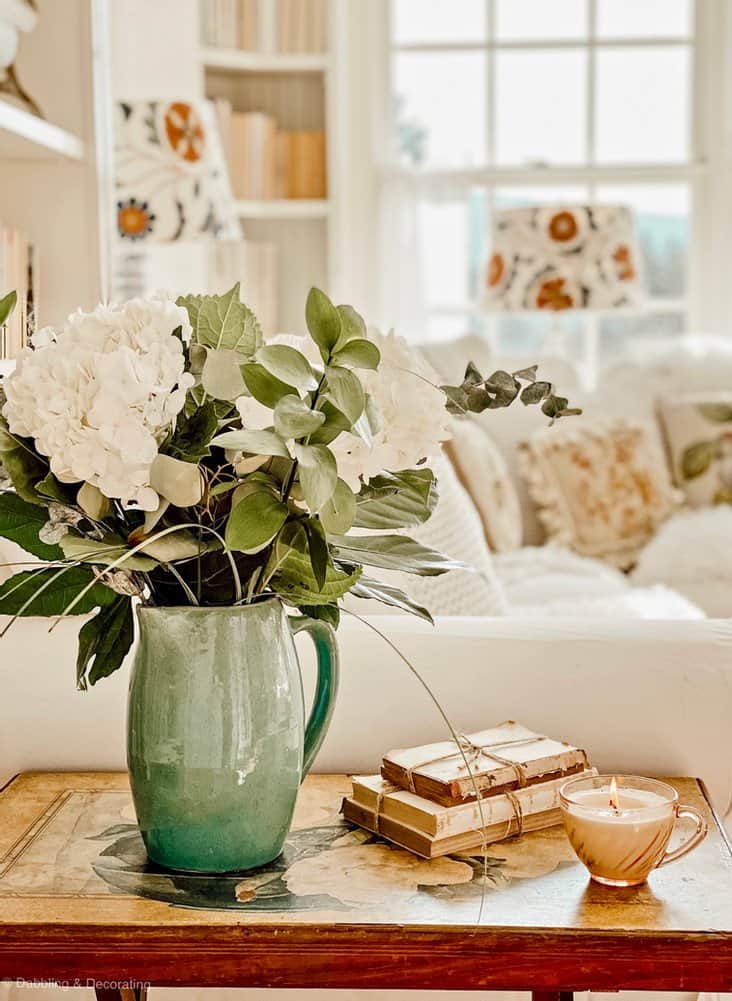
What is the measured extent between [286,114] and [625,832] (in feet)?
12.2

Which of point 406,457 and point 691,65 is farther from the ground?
point 691,65

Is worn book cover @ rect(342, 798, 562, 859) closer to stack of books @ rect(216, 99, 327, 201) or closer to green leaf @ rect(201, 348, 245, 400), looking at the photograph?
green leaf @ rect(201, 348, 245, 400)

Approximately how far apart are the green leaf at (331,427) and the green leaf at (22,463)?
21 centimetres

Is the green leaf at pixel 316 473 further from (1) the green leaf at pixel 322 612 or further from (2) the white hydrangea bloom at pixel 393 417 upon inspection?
(1) the green leaf at pixel 322 612

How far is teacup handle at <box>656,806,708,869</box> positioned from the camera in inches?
38.2

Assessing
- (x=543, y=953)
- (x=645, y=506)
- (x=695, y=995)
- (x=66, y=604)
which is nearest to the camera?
(x=543, y=953)

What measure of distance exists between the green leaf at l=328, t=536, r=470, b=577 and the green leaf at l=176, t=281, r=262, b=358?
17cm

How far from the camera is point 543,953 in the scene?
0.88 metres

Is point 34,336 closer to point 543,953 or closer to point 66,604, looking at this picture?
point 66,604

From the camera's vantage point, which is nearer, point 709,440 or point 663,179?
point 709,440

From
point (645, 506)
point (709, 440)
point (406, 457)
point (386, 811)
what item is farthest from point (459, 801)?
point (709, 440)

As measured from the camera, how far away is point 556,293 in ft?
11.9

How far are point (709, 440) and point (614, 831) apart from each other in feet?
8.52

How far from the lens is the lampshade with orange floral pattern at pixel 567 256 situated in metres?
3.62
